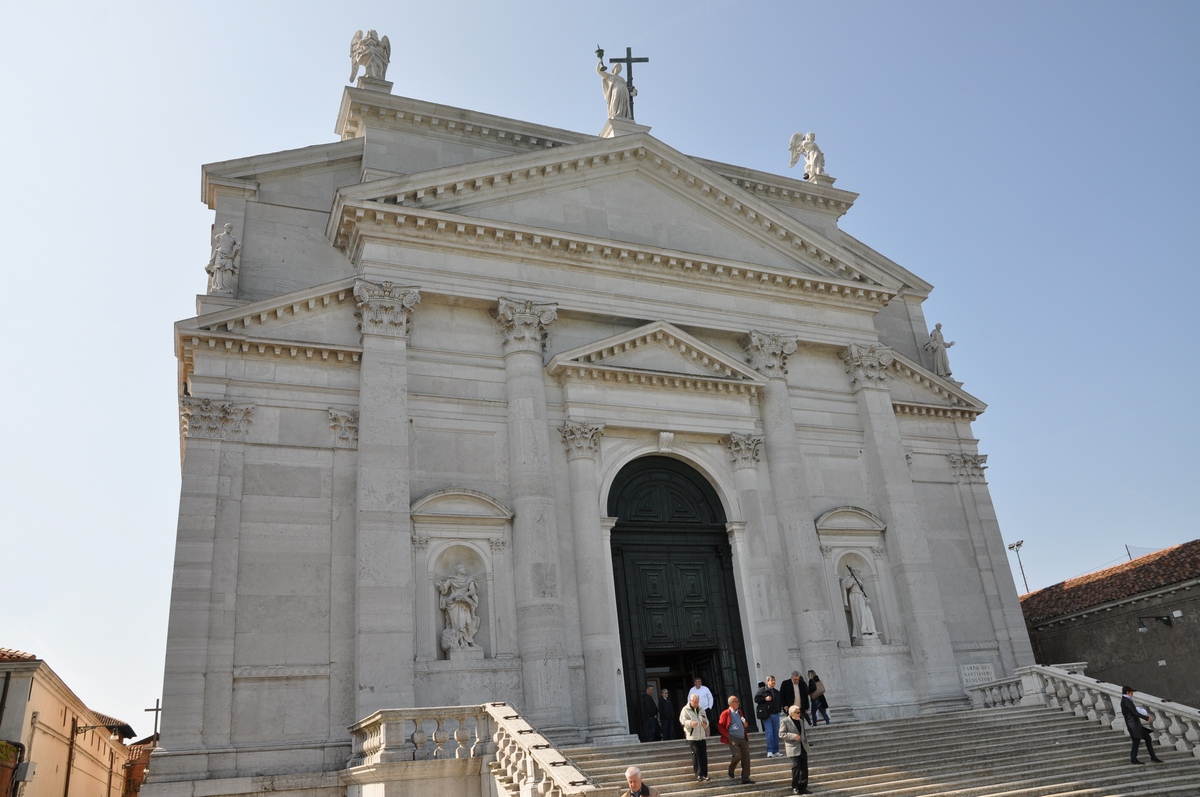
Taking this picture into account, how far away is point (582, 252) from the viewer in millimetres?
22625

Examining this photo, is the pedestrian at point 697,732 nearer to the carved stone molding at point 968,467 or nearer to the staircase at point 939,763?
the staircase at point 939,763

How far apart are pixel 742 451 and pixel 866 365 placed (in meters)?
4.94

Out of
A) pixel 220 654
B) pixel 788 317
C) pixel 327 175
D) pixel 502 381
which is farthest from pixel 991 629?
pixel 327 175

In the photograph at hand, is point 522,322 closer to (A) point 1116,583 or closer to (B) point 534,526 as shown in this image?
(B) point 534,526

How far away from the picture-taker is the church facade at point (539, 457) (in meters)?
17.8

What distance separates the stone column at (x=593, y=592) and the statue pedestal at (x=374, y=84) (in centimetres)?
962

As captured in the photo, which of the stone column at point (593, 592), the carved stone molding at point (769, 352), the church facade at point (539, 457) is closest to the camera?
the church facade at point (539, 457)

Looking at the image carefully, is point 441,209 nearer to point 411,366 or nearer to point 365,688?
point 411,366

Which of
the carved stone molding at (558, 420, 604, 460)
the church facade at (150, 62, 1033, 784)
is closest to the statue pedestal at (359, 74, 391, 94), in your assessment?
the church facade at (150, 62, 1033, 784)

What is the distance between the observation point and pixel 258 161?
74.1 feet

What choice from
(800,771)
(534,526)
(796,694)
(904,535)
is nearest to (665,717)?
(796,694)

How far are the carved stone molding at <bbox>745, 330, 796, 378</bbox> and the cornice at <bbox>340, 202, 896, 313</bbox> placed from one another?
1.33 meters

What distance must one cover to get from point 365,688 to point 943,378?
18690 mm

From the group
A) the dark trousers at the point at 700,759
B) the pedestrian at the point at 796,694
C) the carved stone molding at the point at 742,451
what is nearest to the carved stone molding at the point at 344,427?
the carved stone molding at the point at 742,451
